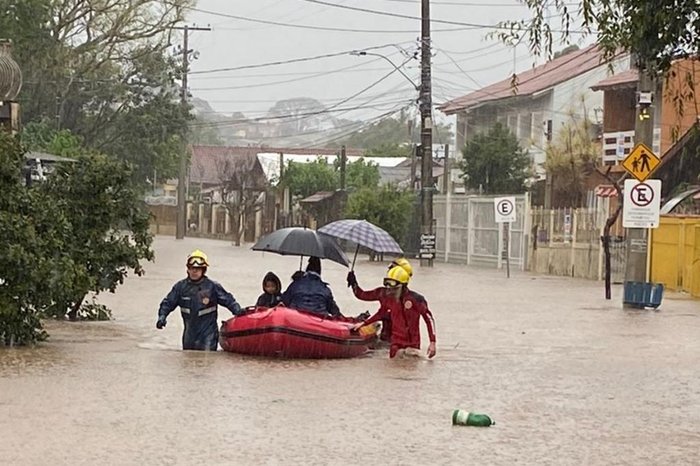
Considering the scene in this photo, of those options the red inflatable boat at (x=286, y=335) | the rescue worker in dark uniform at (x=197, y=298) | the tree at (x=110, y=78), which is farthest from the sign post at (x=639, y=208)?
the tree at (x=110, y=78)

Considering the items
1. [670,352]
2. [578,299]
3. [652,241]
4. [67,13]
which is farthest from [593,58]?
[670,352]

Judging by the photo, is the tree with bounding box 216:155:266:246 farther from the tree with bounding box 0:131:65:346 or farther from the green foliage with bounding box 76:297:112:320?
the tree with bounding box 0:131:65:346

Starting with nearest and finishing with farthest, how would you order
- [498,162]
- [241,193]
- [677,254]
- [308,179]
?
1. [677,254]
2. [498,162]
3. [241,193]
4. [308,179]

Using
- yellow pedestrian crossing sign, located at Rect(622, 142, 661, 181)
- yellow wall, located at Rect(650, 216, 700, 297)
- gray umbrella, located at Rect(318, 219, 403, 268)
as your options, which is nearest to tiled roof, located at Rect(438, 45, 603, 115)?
yellow wall, located at Rect(650, 216, 700, 297)

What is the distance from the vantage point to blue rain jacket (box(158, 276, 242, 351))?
16250 millimetres

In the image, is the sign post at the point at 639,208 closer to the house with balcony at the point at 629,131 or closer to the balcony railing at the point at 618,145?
the house with balcony at the point at 629,131

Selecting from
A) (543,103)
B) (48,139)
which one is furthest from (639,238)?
(543,103)

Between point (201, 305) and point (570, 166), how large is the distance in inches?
1532

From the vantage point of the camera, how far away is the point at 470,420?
1152 cm

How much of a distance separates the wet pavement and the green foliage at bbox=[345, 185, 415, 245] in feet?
95.1

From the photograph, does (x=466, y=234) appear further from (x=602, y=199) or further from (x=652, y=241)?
(x=652, y=241)

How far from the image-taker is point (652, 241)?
34.0 m

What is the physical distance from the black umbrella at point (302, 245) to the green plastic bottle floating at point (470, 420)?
6.27 metres

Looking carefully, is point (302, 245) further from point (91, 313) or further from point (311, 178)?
point (311, 178)
